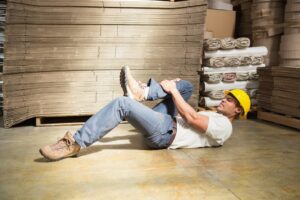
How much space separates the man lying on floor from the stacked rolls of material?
1.95m

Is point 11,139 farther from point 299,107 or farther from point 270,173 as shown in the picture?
point 299,107

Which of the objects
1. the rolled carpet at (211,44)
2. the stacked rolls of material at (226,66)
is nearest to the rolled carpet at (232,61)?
the stacked rolls of material at (226,66)

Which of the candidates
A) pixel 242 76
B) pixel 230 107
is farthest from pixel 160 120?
pixel 242 76

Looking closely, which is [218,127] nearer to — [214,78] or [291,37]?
[214,78]

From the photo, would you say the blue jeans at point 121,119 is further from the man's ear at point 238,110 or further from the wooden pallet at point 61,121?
the wooden pallet at point 61,121

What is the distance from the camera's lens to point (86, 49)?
16.4 feet

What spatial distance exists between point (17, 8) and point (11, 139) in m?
1.89

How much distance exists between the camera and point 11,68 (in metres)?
4.66

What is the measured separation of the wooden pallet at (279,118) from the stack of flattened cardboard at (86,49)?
4.81ft

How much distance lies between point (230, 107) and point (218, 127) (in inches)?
12.8

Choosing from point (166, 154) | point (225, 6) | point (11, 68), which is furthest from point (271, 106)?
point (11, 68)

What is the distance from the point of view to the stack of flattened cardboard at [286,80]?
5.14 meters

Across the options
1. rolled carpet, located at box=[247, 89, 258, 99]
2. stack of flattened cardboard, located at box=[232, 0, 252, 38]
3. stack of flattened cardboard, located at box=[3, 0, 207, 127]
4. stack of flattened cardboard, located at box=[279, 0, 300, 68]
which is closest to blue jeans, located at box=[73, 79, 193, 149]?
stack of flattened cardboard, located at box=[3, 0, 207, 127]

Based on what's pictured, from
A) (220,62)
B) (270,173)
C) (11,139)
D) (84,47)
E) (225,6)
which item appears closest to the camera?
(270,173)
